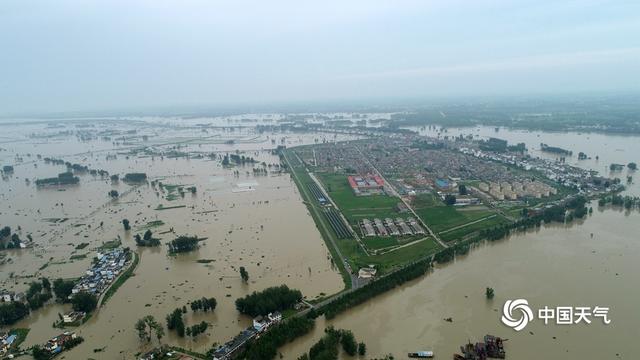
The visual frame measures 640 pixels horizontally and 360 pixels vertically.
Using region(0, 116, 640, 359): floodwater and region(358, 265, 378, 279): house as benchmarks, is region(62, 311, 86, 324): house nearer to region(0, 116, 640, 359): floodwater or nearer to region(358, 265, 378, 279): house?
region(0, 116, 640, 359): floodwater

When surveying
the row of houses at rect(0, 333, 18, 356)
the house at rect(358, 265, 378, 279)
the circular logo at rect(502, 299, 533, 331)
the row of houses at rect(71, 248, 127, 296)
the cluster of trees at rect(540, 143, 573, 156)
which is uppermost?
the cluster of trees at rect(540, 143, 573, 156)

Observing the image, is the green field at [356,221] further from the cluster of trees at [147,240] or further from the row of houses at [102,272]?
the row of houses at [102,272]

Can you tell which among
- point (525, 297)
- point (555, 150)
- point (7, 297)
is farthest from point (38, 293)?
point (555, 150)

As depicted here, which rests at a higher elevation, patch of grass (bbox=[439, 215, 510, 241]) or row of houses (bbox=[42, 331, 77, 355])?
patch of grass (bbox=[439, 215, 510, 241])

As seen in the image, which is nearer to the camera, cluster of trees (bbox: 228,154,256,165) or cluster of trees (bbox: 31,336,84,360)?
cluster of trees (bbox: 31,336,84,360)

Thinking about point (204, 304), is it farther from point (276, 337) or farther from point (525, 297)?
point (525, 297)

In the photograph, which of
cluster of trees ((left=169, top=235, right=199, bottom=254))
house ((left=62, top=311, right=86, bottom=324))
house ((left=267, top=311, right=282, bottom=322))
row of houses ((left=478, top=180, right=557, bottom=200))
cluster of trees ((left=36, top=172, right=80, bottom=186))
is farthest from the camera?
cluster of trees ((left=36, top=172, right=80, bottom=186))

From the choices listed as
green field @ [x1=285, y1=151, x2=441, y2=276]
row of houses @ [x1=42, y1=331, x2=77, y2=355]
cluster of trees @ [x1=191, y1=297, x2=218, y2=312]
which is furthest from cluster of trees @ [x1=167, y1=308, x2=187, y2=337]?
green field @ [x1=285, y1=151, x2=441, y2=276]
